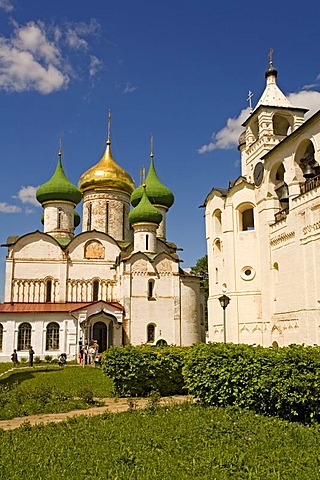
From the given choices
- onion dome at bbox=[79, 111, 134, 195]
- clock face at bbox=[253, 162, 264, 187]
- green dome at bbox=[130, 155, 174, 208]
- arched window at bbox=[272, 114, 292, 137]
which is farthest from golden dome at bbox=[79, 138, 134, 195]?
arched window at bbox=[272, 114, 292, 137]

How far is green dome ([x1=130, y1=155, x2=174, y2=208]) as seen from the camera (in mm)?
34312

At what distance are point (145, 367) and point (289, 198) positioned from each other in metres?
12.4

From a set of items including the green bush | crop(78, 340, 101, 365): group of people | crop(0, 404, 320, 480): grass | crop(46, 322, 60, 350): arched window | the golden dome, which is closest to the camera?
crop(0, 404, 320, 480): grass

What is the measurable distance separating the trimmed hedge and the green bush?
178 centimetres

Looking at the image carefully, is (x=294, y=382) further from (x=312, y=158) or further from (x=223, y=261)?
(x=223, y=261)

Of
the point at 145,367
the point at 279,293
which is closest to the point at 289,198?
the point at 279,293

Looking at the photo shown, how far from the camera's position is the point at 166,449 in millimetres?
5914

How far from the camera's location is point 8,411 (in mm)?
9352

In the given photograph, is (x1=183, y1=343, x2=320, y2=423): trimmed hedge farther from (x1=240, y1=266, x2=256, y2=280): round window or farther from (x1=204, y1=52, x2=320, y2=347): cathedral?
(x1=240, y1=266, x2=256, y2=280): round window

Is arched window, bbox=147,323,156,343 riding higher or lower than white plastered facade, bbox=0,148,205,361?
lower

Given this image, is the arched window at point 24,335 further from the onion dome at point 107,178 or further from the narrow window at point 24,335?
the onion dome at point 107,178

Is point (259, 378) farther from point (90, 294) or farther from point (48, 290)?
point (48, 290)

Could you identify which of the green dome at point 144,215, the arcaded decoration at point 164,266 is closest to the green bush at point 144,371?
the arcaded decoration at point 164,266

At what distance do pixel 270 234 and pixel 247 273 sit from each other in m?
2.37
